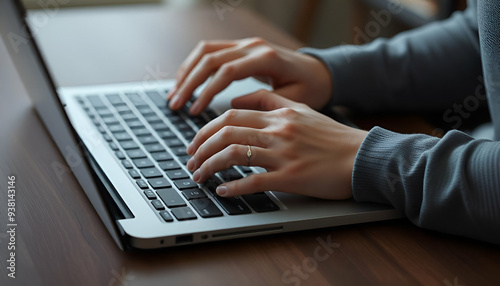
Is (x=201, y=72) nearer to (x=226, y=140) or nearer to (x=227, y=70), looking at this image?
(x=227, y=70)

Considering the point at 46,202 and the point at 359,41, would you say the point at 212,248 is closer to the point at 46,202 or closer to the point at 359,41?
the point at 46,202

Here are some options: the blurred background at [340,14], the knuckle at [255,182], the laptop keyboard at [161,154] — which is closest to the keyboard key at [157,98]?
the laptop keyboard at [161,154]

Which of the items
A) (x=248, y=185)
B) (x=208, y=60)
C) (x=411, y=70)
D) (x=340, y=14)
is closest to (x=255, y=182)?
(x=248, y=185)

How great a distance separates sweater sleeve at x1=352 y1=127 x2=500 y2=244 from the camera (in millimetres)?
641

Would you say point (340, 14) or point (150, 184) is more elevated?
point (150, 184)

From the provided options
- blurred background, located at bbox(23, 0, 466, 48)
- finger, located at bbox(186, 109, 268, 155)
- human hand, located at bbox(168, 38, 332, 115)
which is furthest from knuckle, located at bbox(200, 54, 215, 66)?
blurred background, located at bbox(23, 0, 466, 48)

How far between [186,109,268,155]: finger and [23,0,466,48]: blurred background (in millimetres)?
1192

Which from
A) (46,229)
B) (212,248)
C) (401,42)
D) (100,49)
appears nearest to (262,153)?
(212,248)

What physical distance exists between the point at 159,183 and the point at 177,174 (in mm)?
30

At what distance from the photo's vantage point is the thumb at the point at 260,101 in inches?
32.8

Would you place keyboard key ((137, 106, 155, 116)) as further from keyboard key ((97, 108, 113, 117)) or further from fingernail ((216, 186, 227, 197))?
fingernail ((216, 186, 227, 197))

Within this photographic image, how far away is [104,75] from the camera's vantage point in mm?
1066

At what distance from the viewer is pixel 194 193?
27.0 inches

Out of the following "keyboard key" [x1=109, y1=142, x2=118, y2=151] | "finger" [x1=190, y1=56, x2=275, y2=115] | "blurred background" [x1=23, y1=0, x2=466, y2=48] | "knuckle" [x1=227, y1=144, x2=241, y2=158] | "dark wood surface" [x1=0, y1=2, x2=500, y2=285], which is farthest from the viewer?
"blurred background" [x1=23, y1=0, x2=466, y2=48]
